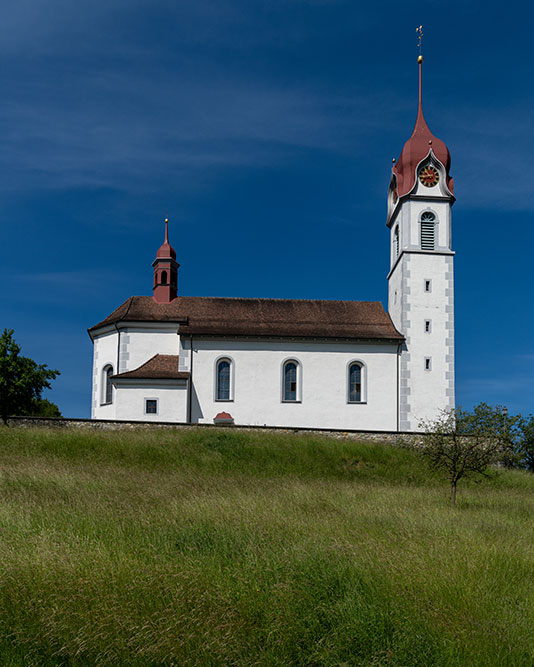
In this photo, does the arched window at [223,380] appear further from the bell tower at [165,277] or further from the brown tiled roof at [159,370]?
the bell tower at [165,277]

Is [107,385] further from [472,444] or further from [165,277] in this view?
[472,444]

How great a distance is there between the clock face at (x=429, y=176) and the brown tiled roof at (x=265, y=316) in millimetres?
7594

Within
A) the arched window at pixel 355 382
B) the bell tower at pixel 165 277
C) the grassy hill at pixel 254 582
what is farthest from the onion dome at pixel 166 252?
the grassy hill at pixel 254 582

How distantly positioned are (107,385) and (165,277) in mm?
7251

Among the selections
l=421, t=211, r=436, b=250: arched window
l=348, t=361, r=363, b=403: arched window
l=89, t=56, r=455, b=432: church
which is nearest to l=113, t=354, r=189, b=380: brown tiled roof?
l=89, t=56, r=455, b=432: church

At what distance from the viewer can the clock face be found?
36.9 m

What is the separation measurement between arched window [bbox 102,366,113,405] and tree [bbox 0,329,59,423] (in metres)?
4.13

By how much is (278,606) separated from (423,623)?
1442 millimetres

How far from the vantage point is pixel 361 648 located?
5844mm

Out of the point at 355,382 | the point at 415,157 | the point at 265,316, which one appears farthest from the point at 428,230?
the point at 265,316

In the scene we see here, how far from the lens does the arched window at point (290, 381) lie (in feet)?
114

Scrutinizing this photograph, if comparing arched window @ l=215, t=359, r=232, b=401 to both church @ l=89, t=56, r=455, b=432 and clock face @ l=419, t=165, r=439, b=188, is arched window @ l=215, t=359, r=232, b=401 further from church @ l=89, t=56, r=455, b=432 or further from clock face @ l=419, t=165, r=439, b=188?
clock face @ l=419, t=165, r=439, b=188

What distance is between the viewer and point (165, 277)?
124 feet

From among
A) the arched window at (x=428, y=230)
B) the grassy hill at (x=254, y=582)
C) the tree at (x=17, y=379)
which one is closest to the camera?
the grassy hill at (x=254, y=582)
